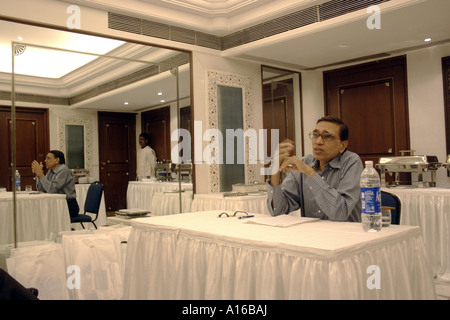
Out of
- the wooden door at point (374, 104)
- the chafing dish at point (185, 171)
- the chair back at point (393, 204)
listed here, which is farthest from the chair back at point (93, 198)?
the wooden door at point (374, 104)

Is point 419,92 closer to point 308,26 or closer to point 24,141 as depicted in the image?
point 308,26

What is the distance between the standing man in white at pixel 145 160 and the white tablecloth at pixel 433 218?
8.10 feet

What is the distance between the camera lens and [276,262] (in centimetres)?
149

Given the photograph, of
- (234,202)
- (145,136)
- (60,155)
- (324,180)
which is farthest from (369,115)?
(60,155)

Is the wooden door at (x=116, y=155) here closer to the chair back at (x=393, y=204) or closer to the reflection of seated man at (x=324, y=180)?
the reflection of seated man at (x=324, y=180)

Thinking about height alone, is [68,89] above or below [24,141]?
above

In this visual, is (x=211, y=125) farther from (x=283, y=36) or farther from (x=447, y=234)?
(x=447, y=234)

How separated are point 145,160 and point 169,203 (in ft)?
1.95

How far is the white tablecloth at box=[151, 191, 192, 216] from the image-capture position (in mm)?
4168

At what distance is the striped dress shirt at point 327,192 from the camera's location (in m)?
1.97

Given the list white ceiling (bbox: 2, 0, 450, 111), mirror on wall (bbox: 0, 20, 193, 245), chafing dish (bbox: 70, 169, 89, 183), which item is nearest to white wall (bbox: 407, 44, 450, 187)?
white ceiling (bbox: 2, 0, 450, 111)

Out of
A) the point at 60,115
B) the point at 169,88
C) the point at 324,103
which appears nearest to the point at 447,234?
the point at 324,103

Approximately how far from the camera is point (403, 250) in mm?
1610

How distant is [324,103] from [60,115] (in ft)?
11.8
